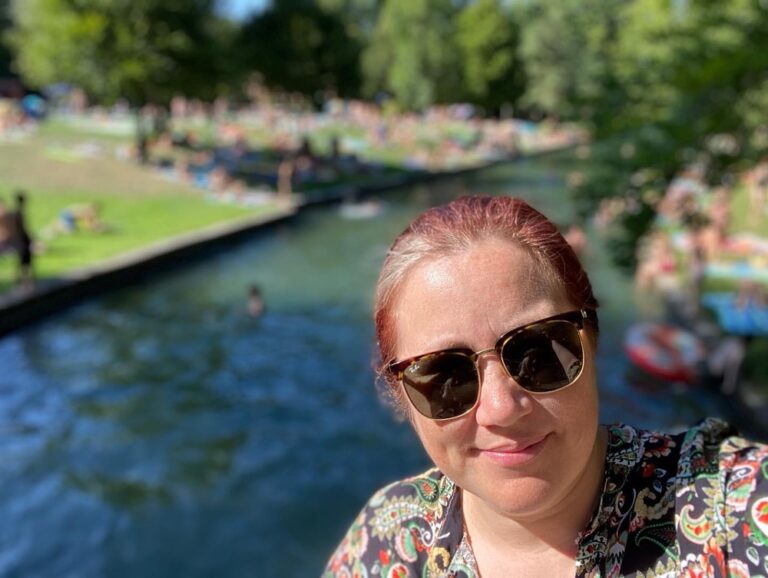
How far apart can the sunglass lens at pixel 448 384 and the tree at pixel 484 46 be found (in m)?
61.8

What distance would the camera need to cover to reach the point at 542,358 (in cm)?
129

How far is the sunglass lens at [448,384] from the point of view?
4.33 ft

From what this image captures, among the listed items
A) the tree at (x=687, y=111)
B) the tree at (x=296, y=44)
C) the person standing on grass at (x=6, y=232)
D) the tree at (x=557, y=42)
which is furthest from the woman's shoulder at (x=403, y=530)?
the tree at (x=557, y=42)

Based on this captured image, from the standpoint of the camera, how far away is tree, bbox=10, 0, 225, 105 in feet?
84.7

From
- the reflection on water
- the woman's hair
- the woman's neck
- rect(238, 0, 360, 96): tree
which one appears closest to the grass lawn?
the reflection on water

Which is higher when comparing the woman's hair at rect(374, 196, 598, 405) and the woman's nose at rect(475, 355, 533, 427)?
the woman's hair at rect(374, 196, 598, 405)

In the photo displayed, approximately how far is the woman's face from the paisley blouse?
111mm

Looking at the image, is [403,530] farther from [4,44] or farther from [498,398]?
[4,44]

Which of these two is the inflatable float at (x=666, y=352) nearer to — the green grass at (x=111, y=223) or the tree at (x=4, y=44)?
the green grass at (x=111, y=223)

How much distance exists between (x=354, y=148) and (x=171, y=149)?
10560 millimetres

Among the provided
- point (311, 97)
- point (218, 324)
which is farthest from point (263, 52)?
point (218, 324)

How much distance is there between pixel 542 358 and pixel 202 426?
9.81 meters

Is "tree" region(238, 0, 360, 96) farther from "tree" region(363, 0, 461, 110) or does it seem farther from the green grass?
the green grass

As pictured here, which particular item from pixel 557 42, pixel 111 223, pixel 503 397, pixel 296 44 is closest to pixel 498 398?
pixel 503 397
